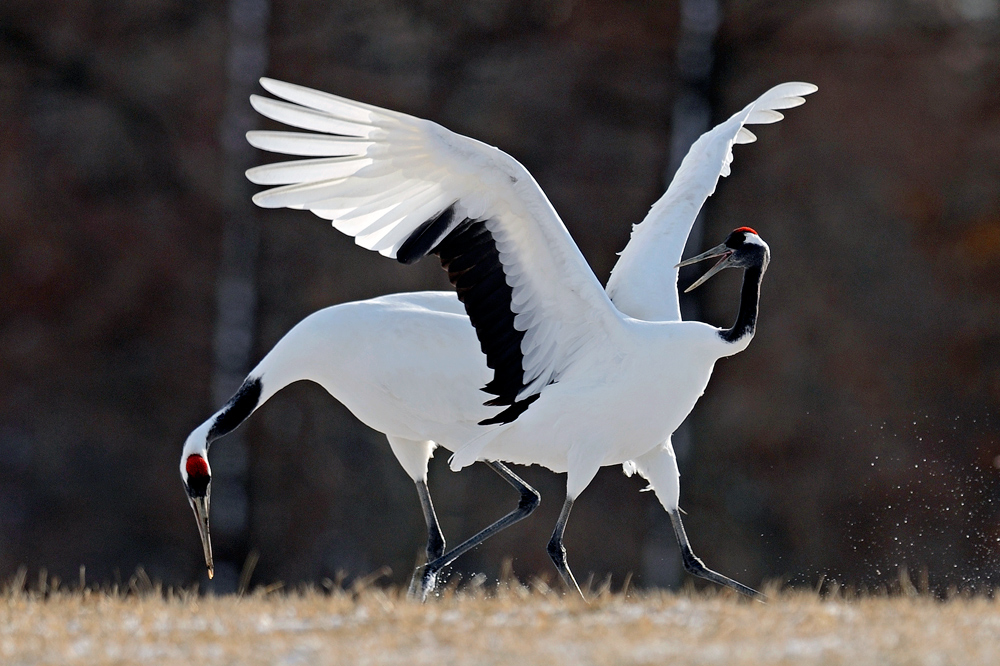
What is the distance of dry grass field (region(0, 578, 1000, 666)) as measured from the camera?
3113 mm

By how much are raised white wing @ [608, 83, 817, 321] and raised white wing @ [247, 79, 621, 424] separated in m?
0.76

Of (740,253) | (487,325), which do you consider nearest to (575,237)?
(740,253)

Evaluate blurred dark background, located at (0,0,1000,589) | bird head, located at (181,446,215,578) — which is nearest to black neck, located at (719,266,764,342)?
bird head, located at (181,446,215,578)

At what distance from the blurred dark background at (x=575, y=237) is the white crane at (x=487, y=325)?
5.20 m

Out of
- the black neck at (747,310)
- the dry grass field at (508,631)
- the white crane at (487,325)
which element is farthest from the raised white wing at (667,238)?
the dry grass field at (508,631)

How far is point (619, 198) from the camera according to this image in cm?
1159

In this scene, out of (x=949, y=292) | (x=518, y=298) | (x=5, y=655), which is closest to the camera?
(x=5, y=655)

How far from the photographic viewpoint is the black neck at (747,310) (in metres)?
4.91

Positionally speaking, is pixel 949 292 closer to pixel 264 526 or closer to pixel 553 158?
pixel 553 158

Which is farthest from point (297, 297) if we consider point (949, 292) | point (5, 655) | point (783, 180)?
point (5, 655)

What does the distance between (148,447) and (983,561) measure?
7298 millimetres

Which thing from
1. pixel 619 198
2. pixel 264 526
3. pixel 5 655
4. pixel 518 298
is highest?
pixel 619 198

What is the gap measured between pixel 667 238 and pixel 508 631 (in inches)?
108

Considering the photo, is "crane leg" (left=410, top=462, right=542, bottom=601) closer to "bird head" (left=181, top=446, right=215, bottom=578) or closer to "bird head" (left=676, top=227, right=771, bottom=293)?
"bird head" (left=181, top=446, right=215, bottom=578)
